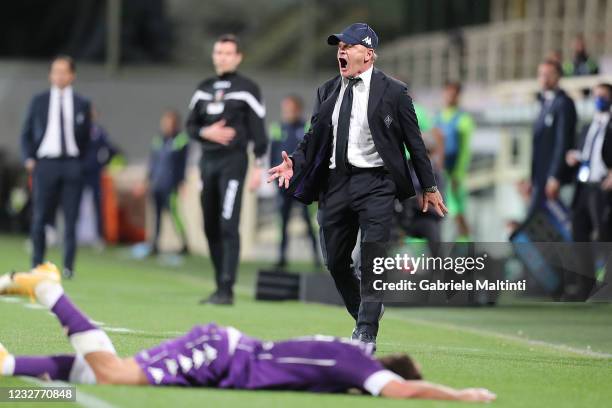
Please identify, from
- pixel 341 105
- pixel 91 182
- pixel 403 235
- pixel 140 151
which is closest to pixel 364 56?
pixel 341 105

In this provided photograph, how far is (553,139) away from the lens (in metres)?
14.7

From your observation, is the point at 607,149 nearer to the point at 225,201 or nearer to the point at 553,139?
the point at 553,139

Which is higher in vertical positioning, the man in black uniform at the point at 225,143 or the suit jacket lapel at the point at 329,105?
the suit jacket lapel at the point at 329,105

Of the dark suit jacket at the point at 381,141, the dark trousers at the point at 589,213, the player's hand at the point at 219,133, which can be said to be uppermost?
the dark suit jacket at the point at 381,141

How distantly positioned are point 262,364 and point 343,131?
2.50 metres

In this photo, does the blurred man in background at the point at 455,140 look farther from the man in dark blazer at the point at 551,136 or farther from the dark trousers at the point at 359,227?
the dark trousers at the point at 359,227

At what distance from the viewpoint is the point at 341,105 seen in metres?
9.04

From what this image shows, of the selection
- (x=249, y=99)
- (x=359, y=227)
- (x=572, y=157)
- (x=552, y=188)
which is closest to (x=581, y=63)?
Result: (x=572, y=157)

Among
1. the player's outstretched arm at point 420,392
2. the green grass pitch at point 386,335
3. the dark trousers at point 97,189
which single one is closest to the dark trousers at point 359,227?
the green grass pitch at point 386,335

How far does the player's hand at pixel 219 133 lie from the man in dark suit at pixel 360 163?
3460 mm

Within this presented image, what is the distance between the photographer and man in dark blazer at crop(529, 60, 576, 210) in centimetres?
1455

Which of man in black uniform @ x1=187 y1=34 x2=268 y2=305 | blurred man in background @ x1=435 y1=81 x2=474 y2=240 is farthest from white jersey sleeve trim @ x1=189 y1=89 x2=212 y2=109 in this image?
blurred man in background @ x1=435 y1=81 x2=474 y2=240

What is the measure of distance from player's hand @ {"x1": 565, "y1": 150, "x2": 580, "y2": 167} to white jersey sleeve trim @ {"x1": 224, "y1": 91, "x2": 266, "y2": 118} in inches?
137

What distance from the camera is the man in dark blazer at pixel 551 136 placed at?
14555 mm
